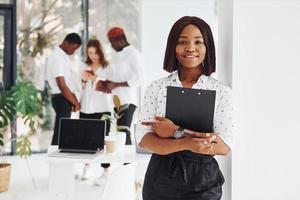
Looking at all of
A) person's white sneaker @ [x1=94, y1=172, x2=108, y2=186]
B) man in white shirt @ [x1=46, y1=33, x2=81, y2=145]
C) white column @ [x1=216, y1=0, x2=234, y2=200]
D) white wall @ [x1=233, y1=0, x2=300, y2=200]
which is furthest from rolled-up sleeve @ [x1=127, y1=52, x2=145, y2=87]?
white wall @ [x1=233, y1=0, x2=300, y2=200]

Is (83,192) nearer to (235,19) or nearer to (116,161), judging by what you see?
(116,161)

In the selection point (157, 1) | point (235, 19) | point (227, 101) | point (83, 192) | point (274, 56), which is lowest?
point (83, 192)

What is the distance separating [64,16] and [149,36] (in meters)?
1.14

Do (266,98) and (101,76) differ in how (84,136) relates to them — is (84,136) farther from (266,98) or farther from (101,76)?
(101,76)

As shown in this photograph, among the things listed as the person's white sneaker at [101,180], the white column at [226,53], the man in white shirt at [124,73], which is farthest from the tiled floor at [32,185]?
the white column at [226,53]

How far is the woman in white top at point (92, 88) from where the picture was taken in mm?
3781

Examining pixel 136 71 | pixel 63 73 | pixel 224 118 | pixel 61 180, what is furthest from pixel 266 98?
pixel 63 73

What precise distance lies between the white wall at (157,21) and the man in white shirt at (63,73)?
111cm

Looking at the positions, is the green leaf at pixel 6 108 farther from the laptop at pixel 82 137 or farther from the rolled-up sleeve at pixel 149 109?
the rolled-up sleeve at pixel 149 109

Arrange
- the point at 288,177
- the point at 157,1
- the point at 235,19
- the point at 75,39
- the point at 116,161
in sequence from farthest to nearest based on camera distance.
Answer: the point at 157,1 → the point at 75,39 → the point at 116,161 → the point at 288,177 → the point at 235,19

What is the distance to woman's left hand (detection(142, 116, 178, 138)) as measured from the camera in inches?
50.3

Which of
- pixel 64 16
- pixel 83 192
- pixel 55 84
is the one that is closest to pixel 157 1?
pixel 64 16

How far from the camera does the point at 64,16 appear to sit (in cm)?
497

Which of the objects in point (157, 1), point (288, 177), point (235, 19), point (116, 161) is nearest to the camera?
point (235, 19)
